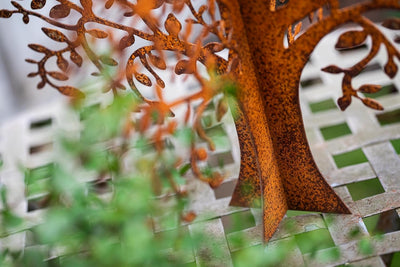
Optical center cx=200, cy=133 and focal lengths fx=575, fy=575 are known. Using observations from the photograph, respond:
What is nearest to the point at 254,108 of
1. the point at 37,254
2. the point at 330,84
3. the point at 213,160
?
the point at 213,160

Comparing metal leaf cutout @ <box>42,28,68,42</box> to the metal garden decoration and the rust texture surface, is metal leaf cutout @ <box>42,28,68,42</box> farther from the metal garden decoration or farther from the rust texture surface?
the rust texture surface

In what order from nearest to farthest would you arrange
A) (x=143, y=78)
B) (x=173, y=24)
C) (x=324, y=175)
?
(x=173, y=24) → (x=143, y=78) → (x=324, y=175)

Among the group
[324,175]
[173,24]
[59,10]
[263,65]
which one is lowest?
[324,175]

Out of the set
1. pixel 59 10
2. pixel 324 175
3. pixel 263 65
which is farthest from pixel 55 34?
pixel 324 175

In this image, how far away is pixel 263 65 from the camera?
3.38ft

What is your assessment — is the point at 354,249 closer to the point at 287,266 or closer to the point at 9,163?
the point at 287,266

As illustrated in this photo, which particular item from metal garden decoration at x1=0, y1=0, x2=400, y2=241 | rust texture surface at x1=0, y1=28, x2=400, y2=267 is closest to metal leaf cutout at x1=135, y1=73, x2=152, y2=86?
metal garden decoration at x1=0, y1=0, x2=400, y2=241

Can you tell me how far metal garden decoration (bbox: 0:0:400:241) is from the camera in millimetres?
912

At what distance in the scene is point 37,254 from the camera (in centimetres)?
57

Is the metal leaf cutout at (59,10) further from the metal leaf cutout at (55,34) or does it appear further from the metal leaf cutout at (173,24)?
the metal leaf cutout at (173,24)

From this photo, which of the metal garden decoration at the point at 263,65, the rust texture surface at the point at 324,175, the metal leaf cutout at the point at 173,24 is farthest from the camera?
the rust texture surface at the point at 324,175

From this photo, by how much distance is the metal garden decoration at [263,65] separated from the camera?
2.99 feet

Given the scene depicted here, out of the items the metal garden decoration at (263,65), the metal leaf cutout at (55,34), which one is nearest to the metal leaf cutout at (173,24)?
the metal garden decoration at (263,65)

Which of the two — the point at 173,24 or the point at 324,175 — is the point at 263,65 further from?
the point at 324,175
